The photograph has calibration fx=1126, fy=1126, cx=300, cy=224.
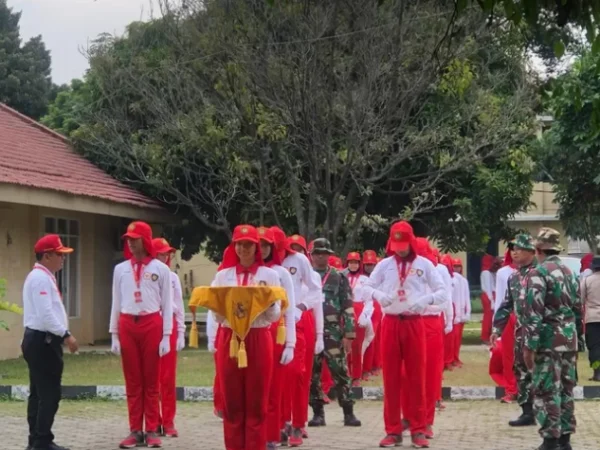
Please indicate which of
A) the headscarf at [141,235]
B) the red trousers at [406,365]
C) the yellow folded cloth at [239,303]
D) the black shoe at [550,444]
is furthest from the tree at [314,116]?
the yellow folded cloth at [239,303]

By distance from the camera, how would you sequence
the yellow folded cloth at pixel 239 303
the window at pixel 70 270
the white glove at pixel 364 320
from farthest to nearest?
the window at pixel 70 270, the white glove at pixel 364 320, the yellow folded cloth at pixel 239 303

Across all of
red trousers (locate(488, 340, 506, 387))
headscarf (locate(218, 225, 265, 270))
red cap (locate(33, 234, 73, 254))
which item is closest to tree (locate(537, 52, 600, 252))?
red trousers (locate(488, 340, 506, 387))

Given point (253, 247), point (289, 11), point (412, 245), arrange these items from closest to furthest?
1. point (253, 247)
2. point (412, 245)
3. point (289, 11)

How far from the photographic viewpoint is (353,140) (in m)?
20.2

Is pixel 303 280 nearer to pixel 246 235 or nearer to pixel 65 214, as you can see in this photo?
pixel 246 235

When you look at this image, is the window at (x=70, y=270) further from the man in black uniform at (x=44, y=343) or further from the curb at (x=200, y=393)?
the man in black uniform at (x=44, y=343)

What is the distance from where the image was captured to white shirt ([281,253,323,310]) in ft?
37.7

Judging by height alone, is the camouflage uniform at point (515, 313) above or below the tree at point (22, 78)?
below

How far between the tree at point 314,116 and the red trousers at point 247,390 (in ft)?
30.5

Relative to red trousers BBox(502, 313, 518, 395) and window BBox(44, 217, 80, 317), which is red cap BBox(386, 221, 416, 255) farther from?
window BBox(44, 217, 80, 317)

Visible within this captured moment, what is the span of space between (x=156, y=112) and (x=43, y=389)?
12.6 meters

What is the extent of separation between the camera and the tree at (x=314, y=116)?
1981 cm

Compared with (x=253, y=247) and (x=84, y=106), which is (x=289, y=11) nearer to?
(x=84, y=106)

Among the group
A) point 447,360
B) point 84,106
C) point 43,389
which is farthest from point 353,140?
point 43,389
